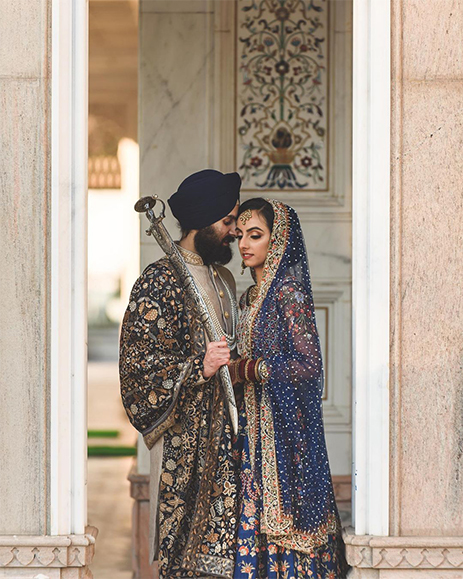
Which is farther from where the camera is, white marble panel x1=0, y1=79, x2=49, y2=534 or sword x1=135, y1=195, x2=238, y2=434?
sword x1=135, y1=195, x2=238, y2=434

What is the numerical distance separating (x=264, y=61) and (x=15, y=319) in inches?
92.1

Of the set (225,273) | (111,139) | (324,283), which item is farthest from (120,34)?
(225,273)

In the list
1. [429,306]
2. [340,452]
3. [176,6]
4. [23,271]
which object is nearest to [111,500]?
[340,452]

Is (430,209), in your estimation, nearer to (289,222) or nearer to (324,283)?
(289,222)

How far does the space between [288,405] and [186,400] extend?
0.40 meters

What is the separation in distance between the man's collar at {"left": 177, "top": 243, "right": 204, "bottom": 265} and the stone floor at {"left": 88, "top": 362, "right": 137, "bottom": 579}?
2173 millimetres

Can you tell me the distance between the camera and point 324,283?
5.41m

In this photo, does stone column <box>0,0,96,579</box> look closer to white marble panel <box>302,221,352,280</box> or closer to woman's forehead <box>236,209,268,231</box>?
woman's forehead <box>236,209,268,231</box>

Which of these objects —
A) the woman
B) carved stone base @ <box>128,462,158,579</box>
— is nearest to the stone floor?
carved stone base @ <box>128,462,158,579</box>

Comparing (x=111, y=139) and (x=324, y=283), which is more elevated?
(x=111, y=139)

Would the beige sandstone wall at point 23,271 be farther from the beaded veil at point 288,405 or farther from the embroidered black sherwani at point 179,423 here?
the beaded veil at point 288,405

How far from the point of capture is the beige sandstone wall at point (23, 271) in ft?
11.8

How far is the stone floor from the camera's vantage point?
5867mm

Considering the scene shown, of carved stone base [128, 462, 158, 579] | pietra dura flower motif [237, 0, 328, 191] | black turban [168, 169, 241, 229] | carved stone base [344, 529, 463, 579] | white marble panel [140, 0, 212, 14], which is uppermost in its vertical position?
white marble panel [140, 0, 212, 14]
